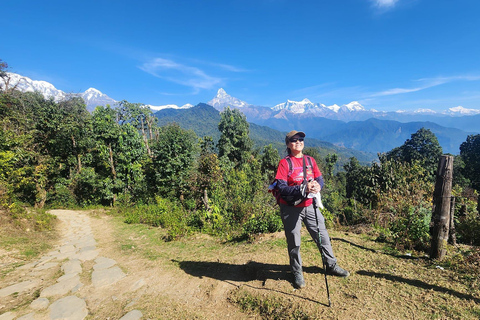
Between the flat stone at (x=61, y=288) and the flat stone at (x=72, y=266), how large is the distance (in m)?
0.46

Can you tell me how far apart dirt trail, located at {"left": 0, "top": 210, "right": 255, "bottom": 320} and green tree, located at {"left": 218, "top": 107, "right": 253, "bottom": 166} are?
26.7 m

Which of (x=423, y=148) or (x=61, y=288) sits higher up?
(x=423, y=148)

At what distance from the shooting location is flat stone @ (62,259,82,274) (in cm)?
454

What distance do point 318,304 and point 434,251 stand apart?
8.17ft

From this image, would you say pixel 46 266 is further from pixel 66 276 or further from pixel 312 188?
pixel 312 188

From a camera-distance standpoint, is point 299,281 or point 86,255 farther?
point 86,255

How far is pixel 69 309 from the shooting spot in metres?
3.23

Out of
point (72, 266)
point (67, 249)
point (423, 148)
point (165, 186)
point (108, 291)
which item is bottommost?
point (67, 249)

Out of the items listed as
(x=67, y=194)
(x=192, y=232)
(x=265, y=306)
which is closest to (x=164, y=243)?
(x=192, y=232)

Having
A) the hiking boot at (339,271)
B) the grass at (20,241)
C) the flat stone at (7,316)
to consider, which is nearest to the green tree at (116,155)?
the grass at (20,241)

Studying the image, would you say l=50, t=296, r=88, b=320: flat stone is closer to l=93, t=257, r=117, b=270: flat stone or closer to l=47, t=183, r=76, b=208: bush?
l=93, t=257, r=117, b=270: flat stone

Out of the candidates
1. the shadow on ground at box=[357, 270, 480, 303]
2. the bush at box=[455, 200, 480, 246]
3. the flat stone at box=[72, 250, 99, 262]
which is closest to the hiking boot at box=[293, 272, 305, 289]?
the shadow on ground at box=[357, 270, 480, 303]

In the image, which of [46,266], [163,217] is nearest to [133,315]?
[46,266]

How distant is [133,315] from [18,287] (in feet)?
8.22
